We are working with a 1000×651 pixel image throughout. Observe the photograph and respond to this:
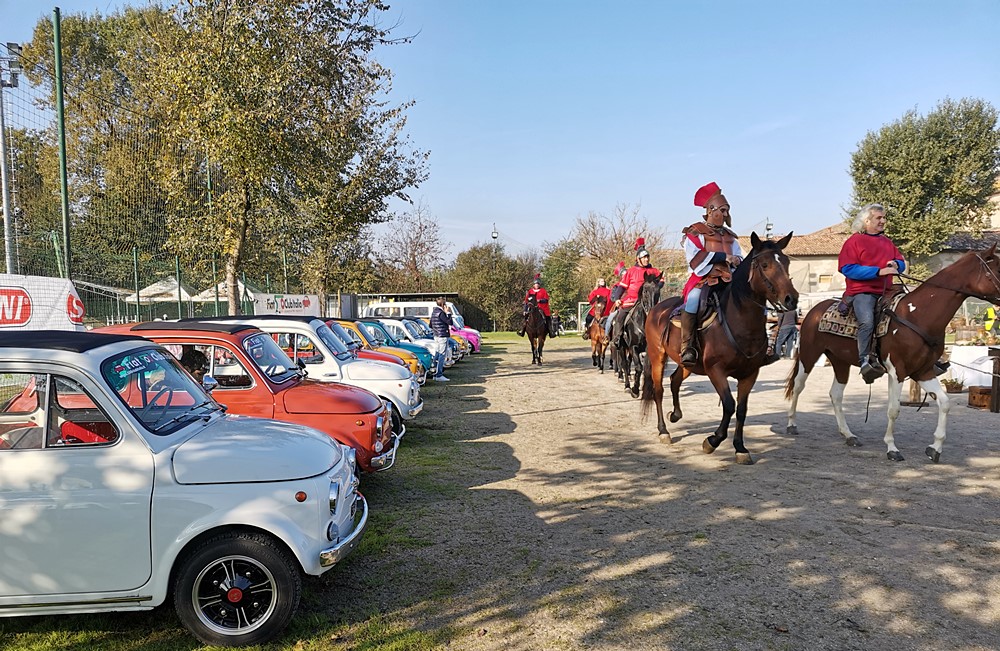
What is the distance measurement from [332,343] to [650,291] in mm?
6462

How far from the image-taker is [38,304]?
831cm

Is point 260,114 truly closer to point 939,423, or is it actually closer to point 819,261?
point 939,423

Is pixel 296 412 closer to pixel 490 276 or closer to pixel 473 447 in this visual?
pixel 473 447

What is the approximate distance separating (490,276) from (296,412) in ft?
126

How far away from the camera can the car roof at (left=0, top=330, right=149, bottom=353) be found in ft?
12.5

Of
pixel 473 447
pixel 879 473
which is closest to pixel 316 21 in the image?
pixel 473 447

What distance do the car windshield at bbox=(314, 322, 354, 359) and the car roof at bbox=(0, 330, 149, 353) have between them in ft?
16.3

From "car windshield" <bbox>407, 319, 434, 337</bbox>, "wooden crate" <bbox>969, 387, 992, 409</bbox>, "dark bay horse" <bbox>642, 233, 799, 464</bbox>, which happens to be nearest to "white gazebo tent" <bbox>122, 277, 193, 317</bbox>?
"car windshield" <bbox>407, 319, 434, 337</bbox>

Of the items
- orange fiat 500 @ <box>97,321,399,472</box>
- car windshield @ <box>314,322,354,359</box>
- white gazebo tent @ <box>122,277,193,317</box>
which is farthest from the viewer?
white gazebo tent @ <box>122,277,193,317</box>

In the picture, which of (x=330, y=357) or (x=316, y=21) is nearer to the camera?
(x=330, y=357)

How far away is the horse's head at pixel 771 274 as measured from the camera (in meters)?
7.12

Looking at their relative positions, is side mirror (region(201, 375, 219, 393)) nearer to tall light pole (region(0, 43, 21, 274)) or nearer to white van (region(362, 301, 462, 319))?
tall light pole (region(0, 43, 21, 274))

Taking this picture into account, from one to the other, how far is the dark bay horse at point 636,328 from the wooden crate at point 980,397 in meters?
6.13

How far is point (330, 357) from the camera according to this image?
9.07 m
